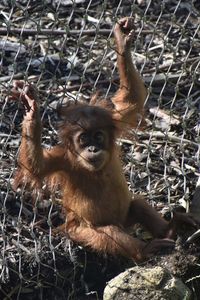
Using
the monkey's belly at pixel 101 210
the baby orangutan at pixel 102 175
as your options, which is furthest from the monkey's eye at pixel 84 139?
the monkey's belly at pixel 101 210

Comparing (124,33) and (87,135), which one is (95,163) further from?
(124,33)

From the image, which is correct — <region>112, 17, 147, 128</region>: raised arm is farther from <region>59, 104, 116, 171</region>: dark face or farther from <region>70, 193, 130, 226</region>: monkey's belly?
<region>70, 193, 130, 226</region>: monkey's belly

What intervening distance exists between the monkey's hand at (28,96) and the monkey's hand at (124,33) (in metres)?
0.79


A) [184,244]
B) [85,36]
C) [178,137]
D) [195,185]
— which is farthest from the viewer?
[85,36]

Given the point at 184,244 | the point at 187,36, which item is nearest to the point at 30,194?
the point at 184,244

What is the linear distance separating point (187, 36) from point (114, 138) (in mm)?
1785

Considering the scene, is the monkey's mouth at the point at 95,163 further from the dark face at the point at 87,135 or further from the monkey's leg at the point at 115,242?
the monkey's leg at the point at 115,242

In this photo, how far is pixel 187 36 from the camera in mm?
6605

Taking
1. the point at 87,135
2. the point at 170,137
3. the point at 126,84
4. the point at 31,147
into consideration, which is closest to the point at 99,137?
the point at 87,135

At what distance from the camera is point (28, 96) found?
4.50m

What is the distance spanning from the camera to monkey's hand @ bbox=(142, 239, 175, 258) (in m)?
4.70

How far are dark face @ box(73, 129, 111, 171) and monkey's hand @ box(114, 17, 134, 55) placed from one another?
0.52 m

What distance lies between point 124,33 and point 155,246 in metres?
1.29

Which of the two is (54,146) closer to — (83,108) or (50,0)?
(83,108)
